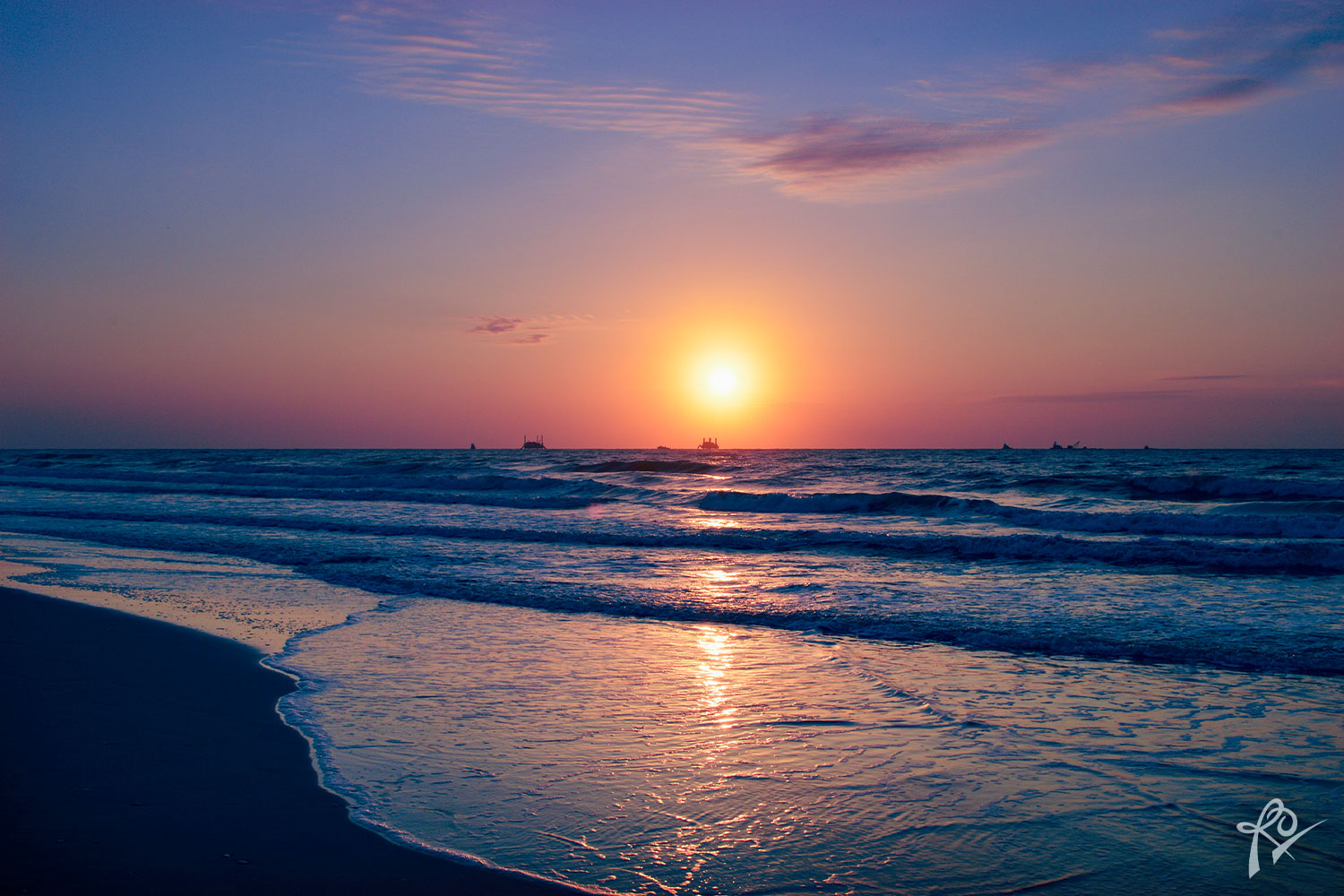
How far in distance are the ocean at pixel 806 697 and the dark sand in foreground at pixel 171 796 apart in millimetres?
254

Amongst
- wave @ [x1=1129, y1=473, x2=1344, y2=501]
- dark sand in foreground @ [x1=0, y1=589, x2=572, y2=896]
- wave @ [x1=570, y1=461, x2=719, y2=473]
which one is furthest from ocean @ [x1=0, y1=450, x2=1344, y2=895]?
wave @ [x1=570, y1=461, x2=719, y2=473]

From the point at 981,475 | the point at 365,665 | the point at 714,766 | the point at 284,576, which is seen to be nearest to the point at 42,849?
the point at 714,766

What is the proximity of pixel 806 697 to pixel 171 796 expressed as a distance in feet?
14.4

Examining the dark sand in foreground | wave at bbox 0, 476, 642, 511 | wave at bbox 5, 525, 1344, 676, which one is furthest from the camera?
wave at bbox 0, 476, 642, 511

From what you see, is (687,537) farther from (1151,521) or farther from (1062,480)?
(1062,480)

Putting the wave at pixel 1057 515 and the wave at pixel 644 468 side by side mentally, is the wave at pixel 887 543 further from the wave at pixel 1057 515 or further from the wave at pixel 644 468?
the wave at pixel 644 468

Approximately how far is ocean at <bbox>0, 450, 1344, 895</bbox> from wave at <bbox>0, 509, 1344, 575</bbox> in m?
0.16

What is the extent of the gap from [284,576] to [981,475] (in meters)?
40.1

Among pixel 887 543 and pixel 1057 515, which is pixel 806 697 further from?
pixel 1057 515

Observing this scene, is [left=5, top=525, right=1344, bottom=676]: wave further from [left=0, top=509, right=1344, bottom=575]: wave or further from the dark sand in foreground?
[left=0, top=509, right=1344, bottom=575]: wave

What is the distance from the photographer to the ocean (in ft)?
13.1

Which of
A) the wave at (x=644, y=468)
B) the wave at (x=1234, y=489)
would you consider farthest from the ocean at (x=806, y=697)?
the wave at (x=644, y=468)

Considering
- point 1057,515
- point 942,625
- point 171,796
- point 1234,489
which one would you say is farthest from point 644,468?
point 171,796

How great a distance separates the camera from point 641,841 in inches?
158
